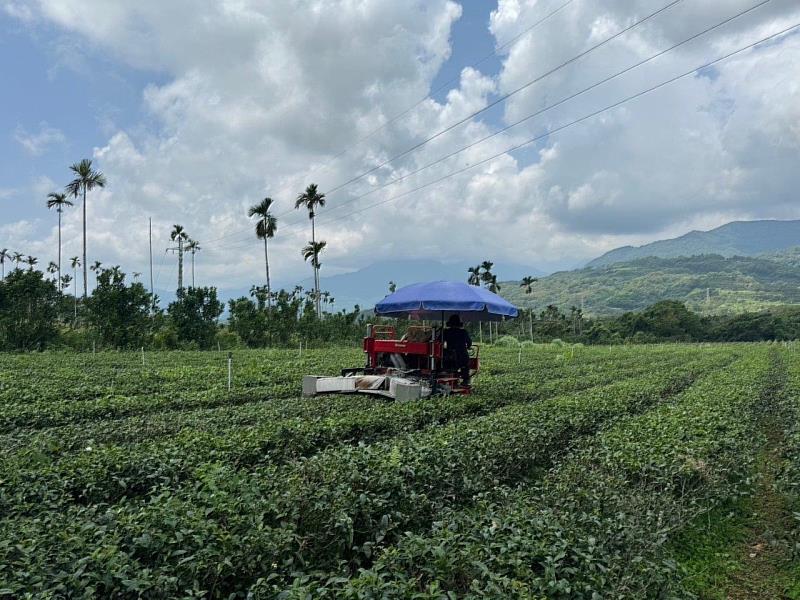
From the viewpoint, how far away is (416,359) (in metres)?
14.5

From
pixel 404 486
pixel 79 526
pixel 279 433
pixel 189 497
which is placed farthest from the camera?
pixel 279 433

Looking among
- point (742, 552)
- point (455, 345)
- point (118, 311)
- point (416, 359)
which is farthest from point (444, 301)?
point (118, 311)

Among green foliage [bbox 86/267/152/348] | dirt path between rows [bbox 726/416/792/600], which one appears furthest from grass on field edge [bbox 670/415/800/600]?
green foliage [bbox 86/267/152/348]

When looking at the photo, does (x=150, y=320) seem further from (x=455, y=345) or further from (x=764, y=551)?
(x=764, y=551)

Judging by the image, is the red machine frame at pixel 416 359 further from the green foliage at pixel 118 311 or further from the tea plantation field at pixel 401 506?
the green foliage at pixel 118 311

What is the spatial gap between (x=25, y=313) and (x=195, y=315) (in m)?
11.7

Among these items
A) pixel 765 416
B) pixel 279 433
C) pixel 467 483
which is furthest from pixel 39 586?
pixel 765 416

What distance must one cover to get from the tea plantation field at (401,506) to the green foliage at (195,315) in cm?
3429

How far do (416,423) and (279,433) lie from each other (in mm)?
3109

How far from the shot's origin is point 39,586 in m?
3.18

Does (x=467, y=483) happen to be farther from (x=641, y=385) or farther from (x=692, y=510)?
(x=641, y=385)

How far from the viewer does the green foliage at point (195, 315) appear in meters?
44.4

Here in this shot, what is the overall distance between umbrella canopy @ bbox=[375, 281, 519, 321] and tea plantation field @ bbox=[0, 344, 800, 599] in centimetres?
249

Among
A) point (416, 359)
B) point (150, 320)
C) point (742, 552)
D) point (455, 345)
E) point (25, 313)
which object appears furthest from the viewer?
point (150, 320)
